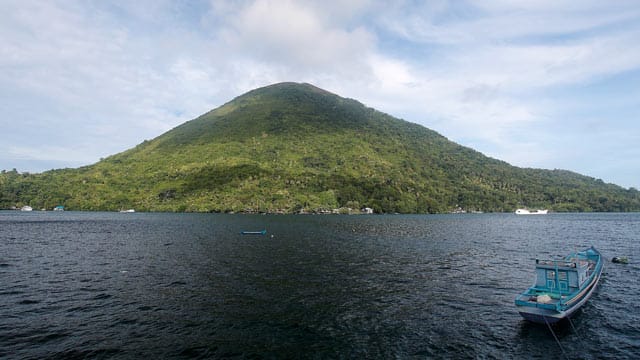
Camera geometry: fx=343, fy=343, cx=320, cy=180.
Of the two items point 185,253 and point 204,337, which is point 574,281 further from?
point 185,253

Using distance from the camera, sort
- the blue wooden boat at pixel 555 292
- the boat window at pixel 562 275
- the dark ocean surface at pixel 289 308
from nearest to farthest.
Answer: the dark ocean surface at pixel 289 308 → the blue wooden boat at pixel 555 292 → the boat window at pixel 562 275

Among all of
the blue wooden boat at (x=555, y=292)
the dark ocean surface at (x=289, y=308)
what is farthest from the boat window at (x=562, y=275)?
the dark ocean surface at (x=289, y=308)

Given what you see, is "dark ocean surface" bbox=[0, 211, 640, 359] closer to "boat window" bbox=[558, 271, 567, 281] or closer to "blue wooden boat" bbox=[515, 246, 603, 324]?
"blue wooden boat" bbox=[515, 246, 603, 324]

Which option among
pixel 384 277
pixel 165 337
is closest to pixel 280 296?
pixel 165 337

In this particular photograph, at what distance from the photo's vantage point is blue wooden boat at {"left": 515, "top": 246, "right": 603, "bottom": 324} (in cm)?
3156

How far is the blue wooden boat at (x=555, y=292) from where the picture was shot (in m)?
31.6

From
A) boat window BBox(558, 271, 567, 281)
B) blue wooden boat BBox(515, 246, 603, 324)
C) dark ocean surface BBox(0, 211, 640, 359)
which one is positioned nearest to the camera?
dark ocean surface BBox(0, 211, 640, 359)

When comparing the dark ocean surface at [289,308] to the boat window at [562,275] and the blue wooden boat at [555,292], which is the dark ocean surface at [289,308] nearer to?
the blue wooden boat at [555,292]

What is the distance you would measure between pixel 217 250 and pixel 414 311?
51.1 metres

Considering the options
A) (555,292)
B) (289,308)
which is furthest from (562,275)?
(289,308)

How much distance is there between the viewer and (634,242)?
321 feet

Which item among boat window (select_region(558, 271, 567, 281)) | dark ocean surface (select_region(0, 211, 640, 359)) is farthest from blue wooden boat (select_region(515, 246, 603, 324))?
dark ocean surface (select_region(0, 211, 640, 359))

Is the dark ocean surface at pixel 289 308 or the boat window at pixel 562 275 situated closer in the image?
the dark ocean surface at pixel 289 308

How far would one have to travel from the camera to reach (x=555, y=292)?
36.4 metres
